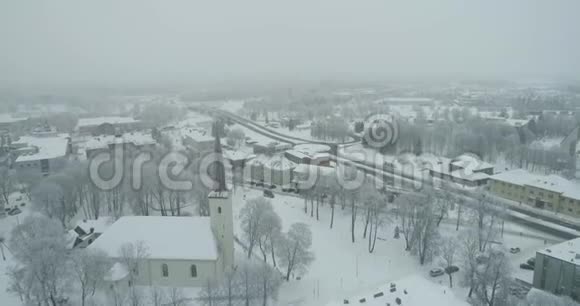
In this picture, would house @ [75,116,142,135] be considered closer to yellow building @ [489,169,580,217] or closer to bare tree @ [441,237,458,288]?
yellow building @ [489,169,580,217]

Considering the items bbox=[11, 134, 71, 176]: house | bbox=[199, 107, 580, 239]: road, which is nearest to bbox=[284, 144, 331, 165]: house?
bbox=[199, 107, 580, 239]: road

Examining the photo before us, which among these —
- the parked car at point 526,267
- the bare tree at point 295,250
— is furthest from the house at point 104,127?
the parked car at point 526,267

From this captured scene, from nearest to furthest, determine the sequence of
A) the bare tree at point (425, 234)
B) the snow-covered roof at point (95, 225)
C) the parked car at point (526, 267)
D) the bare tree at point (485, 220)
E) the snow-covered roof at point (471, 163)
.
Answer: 1. the parked car at point (526, 267)
2. the snow-covered roof at point (95, 225)
3. the bare tree at point (425, 234)
4. the bare tree at point (485, 220)
5. the snow-covered roof at point (471, 163)

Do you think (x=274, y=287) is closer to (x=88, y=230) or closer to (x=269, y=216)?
(x=269, y=216)

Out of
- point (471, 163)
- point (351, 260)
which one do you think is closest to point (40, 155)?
point (351, 260)

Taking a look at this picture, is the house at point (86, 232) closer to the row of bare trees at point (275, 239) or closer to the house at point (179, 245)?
the house at point (179, 245)

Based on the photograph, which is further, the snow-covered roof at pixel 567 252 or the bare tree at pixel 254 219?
the bare tree at pixel 254 219
